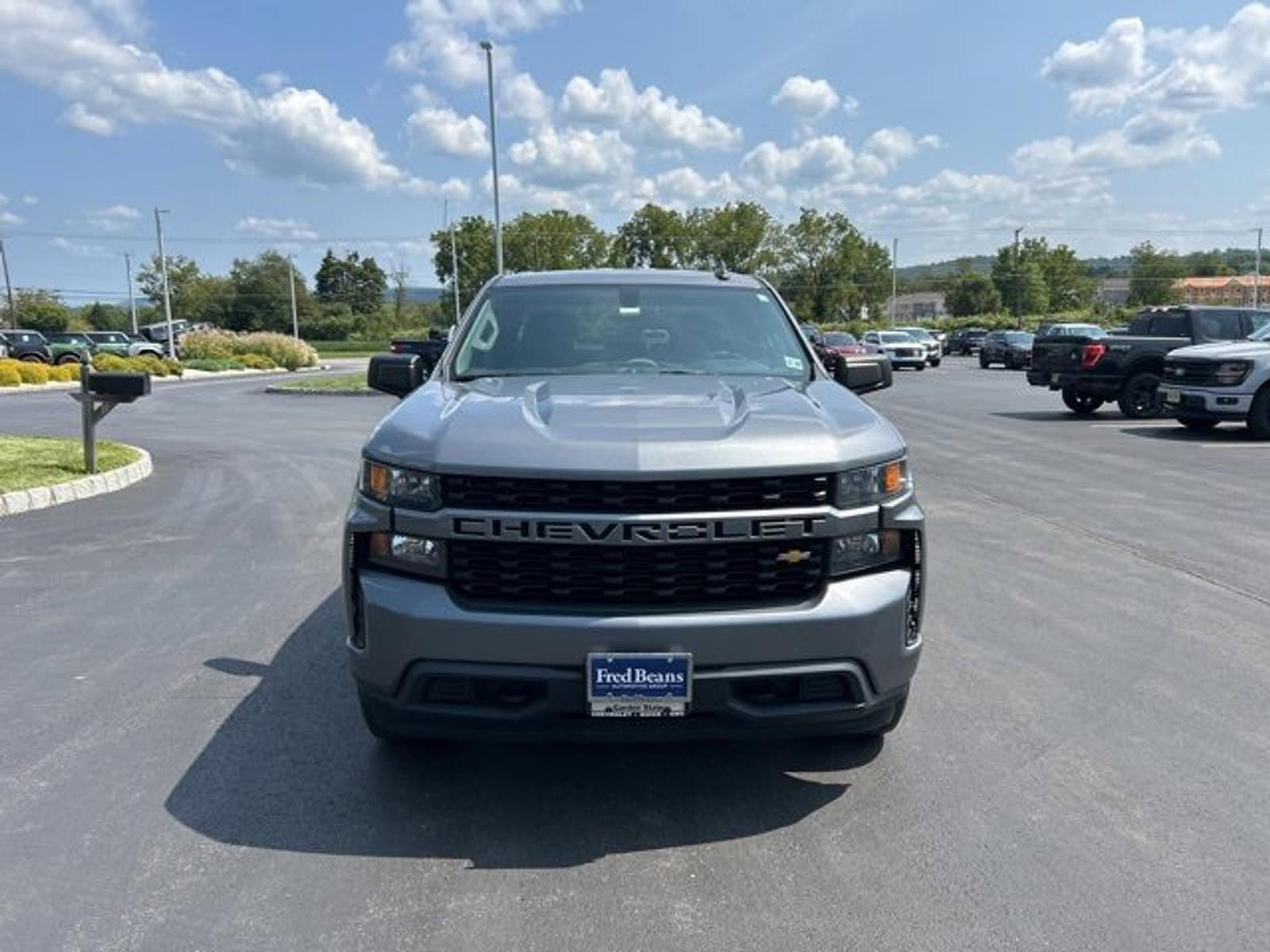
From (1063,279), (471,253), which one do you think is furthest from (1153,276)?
(471,253)

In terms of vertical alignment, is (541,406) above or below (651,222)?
below

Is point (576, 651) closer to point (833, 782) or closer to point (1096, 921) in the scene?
point (833, 782)

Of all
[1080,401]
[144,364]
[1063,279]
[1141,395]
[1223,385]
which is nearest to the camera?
[1223,385]

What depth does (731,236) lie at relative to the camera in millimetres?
95250

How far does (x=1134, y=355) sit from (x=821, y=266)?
272ft

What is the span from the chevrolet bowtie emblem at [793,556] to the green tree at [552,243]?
79.1m

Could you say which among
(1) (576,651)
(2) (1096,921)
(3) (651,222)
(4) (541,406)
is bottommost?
(2) (1096,921)

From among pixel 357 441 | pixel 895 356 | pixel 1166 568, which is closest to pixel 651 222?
pixel 895 356

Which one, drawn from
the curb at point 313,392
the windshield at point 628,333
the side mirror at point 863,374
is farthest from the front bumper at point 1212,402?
the curb at point 313,392

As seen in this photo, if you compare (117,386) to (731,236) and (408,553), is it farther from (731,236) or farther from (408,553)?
(731,236)

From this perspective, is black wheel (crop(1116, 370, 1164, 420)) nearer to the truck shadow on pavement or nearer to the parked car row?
the truck shadow on pavement

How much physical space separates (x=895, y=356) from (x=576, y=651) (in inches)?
1521

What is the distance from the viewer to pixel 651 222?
314ft

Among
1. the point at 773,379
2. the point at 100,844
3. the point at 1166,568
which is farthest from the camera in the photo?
the point at 1166,568
